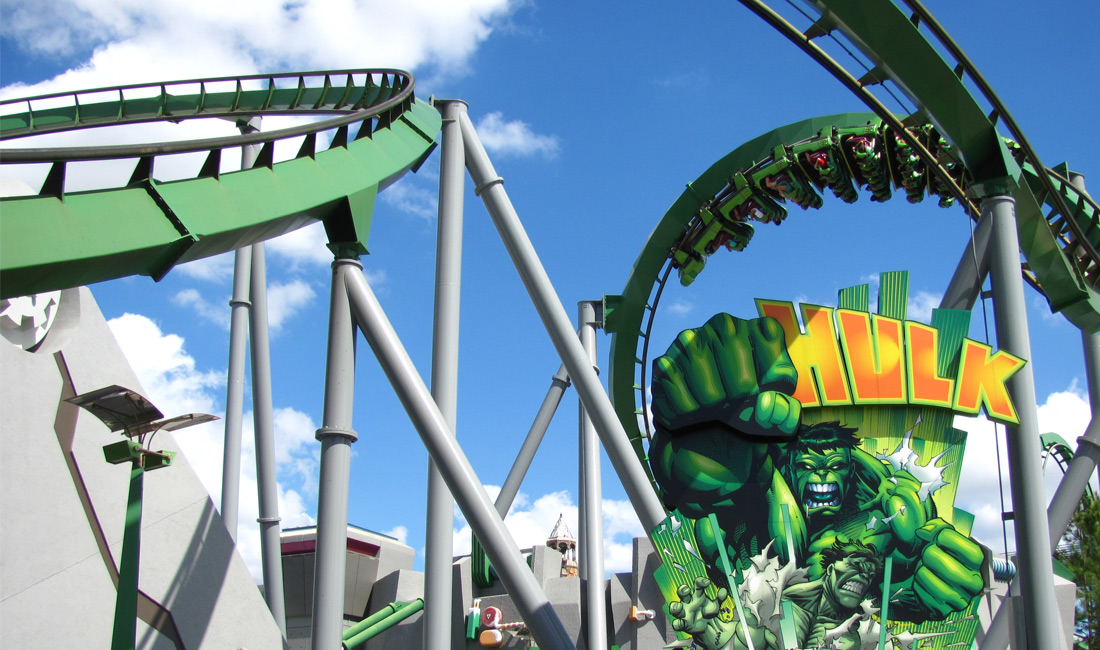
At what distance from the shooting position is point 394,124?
801 centimetres

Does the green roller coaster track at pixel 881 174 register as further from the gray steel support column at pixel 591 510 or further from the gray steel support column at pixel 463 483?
the gray steel support column at pixel 463 483

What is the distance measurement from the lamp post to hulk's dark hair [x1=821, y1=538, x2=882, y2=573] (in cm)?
464

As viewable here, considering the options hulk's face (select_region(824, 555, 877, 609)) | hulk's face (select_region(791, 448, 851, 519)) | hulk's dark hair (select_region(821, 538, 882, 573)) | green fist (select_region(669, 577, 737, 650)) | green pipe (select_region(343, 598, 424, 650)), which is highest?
hulk's face (select_region(791, 448, 851, 519))

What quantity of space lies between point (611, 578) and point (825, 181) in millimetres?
6353

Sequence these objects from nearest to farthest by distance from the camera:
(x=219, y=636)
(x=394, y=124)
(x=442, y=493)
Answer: (x=442, y=493)
(x=394, y=124)
(x=219, y=636)

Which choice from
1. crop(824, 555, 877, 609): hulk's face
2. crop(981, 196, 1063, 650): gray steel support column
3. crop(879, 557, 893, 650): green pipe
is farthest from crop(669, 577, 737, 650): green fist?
crop(981, 196, 1063, 650): gray steel support column

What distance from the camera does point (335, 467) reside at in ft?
21.1

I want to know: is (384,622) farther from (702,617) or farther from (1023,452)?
(1023,452)

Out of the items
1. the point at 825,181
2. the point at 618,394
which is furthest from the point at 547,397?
the point at 825,181

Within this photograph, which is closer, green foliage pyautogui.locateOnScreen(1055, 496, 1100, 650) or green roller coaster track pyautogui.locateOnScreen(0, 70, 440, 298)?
green roller coaster track pyautogui.locateOnScreen(0, 70, 440, 298)

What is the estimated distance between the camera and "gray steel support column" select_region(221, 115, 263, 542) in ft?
36.0

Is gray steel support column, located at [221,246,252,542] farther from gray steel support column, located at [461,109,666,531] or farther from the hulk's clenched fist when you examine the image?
the hulk's clenched fist

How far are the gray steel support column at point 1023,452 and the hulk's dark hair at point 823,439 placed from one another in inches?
45.5

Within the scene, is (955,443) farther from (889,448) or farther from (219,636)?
(219,636)
